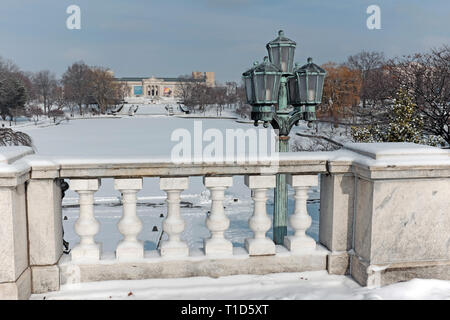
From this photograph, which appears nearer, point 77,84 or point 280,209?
point 280,209

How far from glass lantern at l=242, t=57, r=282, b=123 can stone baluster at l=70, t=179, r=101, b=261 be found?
315 centimetres

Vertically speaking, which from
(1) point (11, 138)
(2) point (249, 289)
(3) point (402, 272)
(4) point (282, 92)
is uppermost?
(4) point (282, 92)

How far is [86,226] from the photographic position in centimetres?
369

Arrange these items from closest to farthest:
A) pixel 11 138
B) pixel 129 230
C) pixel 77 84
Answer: pixel 129 230, pixel 11 138, pixel 77 84

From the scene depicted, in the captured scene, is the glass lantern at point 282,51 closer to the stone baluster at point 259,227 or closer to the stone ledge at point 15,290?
the stone baluster at point 259,227

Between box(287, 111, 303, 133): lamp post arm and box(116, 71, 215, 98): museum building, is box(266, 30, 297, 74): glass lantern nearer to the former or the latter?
box(287, 111, 303, 133): lamp post arm

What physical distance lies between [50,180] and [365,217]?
2.77m

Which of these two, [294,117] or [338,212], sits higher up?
[294,117]

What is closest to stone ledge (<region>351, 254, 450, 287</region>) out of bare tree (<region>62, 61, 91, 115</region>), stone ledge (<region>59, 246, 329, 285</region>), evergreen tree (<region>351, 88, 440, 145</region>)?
stone ledge (<region>59, 246, 329, 285</region>)

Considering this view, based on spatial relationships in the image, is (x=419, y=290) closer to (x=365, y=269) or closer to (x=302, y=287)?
(x=365, y=269)

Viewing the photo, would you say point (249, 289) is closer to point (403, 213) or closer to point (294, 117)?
point (403, 213)

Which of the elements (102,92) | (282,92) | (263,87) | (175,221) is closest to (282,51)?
(282,92)

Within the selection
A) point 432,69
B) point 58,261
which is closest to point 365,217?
point 58,261

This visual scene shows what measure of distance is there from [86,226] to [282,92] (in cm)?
416
